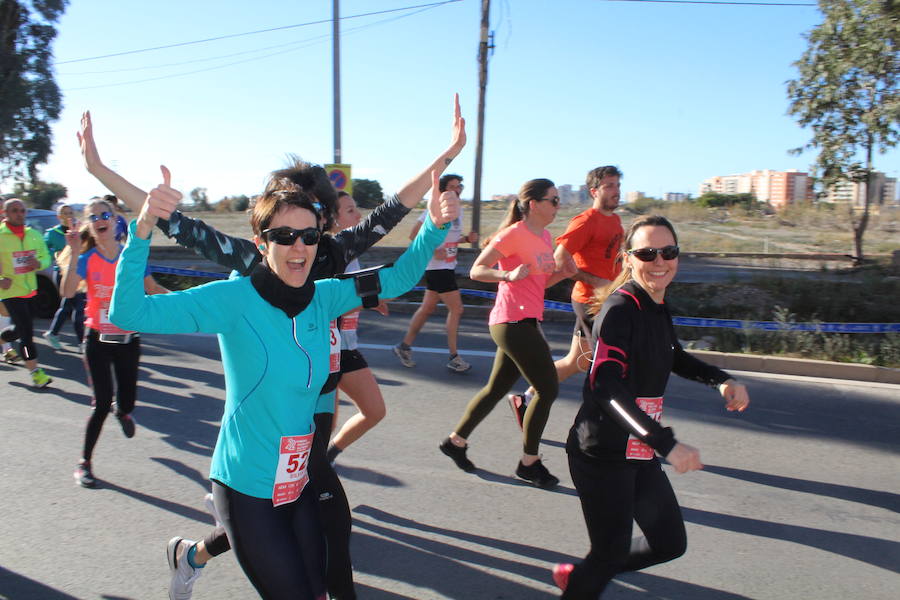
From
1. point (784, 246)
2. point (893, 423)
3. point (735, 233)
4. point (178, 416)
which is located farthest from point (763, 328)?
point (735, 233)

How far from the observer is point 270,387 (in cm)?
234

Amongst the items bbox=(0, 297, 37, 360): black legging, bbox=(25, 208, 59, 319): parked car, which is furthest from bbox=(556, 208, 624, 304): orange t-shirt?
bbox=(25, 208, 59, 319): parked car

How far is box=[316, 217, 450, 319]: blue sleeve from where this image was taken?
261 centimetres

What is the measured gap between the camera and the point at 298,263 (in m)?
2.40

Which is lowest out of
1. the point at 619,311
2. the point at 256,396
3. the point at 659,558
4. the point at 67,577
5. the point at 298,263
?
the point at 67,577

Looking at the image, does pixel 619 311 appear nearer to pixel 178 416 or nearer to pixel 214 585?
pixel 214 585

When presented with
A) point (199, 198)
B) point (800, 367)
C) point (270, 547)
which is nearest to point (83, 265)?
point (270, 547)

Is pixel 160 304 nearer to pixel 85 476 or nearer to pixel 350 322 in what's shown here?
pixel 350 322

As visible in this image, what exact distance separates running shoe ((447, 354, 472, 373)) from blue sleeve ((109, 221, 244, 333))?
5.06 meters

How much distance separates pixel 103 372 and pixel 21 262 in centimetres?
252

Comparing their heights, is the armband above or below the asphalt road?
above

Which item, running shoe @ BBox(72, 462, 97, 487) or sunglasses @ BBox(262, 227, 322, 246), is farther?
running shoe @ BBox(72, 462, 97, 487)

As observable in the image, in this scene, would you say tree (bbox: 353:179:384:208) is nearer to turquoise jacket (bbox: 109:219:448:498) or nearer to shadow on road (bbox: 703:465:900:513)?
shadow on road (bbox: 703:465:900:513)

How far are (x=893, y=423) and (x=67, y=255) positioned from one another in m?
6.68
